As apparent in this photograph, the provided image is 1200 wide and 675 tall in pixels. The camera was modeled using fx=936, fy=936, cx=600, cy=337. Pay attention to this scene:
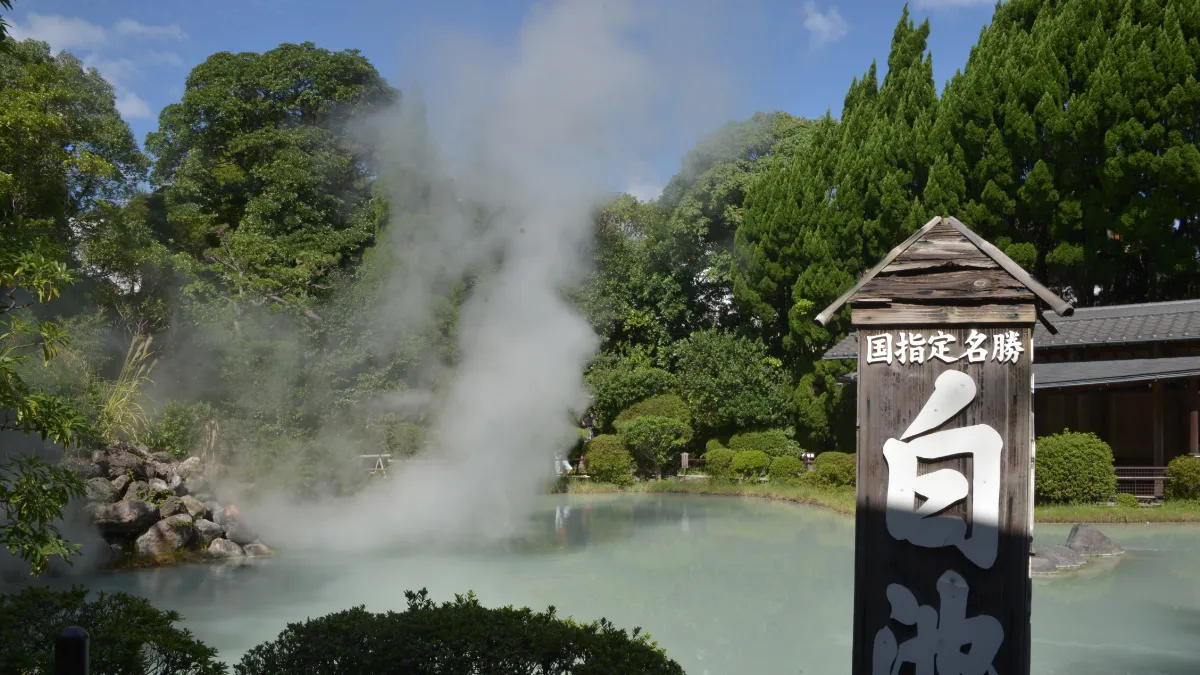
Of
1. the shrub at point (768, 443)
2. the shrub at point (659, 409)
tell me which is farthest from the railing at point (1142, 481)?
the shrub at point (659, 409)

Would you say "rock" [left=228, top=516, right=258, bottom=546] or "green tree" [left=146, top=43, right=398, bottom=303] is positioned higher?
"green tree" [left=146, top=43, right=398, bottom=303]

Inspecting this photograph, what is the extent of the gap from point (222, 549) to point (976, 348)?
32.4 feet

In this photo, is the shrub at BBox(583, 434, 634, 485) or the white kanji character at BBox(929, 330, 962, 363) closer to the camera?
the white kanji character at BBox(929, 330, 962, 363)

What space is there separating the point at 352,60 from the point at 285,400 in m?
14.2

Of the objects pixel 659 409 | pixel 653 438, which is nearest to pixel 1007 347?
pixel 653 438

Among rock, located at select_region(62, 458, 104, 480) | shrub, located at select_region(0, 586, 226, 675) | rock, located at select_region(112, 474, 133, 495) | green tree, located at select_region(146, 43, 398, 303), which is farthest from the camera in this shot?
green tree, located at select_region(146, 43, 398, 303)

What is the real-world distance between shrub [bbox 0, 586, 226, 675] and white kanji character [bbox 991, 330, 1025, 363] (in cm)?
347

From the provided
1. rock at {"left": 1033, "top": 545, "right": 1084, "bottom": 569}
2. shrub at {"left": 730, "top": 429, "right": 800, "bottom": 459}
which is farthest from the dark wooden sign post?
shrub at {"left": 730, "top": 429, "right": 800, "bottom": 459}

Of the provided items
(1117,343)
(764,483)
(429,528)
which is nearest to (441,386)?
(429,528)

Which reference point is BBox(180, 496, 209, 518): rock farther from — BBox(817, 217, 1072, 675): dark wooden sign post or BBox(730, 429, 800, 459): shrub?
BBox(730, 429, 800, 459): shrub

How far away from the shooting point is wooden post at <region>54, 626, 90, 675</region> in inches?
85.9

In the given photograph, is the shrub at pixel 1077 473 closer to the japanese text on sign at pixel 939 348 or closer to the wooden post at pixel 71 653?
the japanese text on sign at pixel 939 348

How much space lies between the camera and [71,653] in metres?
2.19

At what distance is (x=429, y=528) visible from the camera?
13.3 metres
